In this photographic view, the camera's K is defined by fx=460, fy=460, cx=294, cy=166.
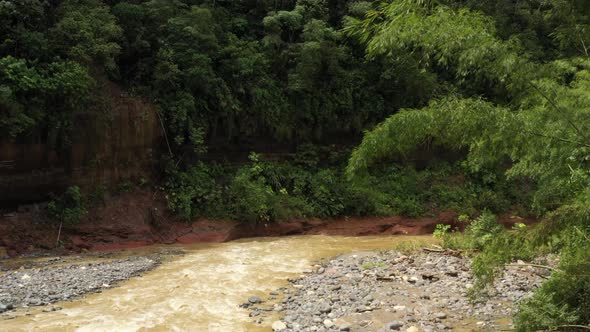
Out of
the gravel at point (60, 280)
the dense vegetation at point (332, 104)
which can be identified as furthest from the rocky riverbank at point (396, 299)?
the gravel at point (60, 280)

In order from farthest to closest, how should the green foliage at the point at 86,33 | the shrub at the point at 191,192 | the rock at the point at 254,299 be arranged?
the shrub at the point at 191,192 → the green foliage at the point at 86,33 → the rock at the point at 254,299

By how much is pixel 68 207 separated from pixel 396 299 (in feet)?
34.2

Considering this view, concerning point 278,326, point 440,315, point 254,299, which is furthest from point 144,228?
point 440,315

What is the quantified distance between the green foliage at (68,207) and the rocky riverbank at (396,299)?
301 inches

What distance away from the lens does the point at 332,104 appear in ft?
65.8

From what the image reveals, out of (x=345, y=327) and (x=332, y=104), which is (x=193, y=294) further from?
(x=332, y=104)

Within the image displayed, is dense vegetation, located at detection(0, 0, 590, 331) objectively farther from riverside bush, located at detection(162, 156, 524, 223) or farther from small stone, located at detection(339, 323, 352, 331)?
small stone, located at detection(339, 323, 352, 331)

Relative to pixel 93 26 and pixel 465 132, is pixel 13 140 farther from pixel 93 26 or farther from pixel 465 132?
pixel 465 132

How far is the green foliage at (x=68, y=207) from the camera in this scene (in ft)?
44.4

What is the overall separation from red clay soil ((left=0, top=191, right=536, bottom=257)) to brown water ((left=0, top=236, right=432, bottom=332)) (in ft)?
5.59

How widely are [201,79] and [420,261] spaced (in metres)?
10.1

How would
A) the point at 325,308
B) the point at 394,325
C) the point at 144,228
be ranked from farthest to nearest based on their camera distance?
the point at 144,228 → the point at 325,308 → the point at 394,325

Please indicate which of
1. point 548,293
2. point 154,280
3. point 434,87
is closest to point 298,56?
point 434,87

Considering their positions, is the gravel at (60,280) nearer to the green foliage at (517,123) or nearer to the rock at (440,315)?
the rock at (440,315)
